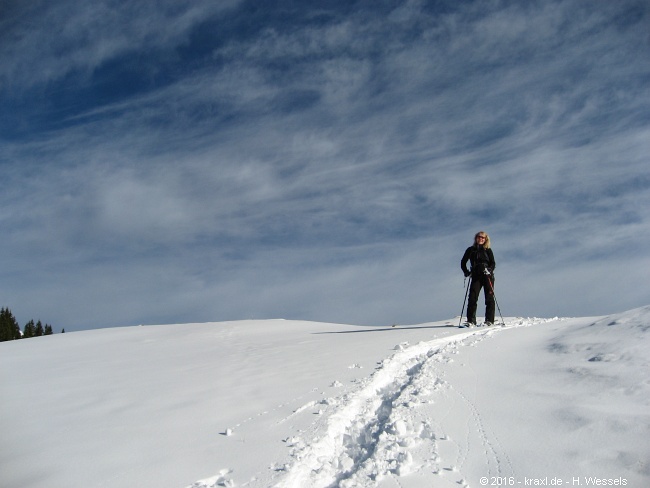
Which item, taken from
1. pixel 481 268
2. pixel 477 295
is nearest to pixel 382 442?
pixel 477 295

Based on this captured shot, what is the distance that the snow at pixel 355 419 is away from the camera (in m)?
3.18

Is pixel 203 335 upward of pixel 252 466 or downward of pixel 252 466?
upward

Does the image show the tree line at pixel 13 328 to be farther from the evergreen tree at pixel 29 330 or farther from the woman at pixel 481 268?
the woman at pixel 481 268

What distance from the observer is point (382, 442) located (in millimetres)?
3773

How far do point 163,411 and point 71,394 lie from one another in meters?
2.02

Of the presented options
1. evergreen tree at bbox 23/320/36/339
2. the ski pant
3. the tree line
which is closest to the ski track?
the ski pant

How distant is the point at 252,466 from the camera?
3.44m

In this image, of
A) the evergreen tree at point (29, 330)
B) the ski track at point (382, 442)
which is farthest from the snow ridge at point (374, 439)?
the evergreen tree at point (29, 330)

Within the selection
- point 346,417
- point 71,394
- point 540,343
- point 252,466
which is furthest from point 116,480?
point 540,343

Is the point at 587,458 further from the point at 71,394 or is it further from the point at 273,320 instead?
the point at 273,320

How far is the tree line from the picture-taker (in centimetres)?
7719

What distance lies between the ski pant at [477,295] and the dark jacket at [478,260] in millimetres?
164

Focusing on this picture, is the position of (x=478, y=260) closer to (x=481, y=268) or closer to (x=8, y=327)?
(x=481, y=268)

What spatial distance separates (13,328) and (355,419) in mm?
99191
